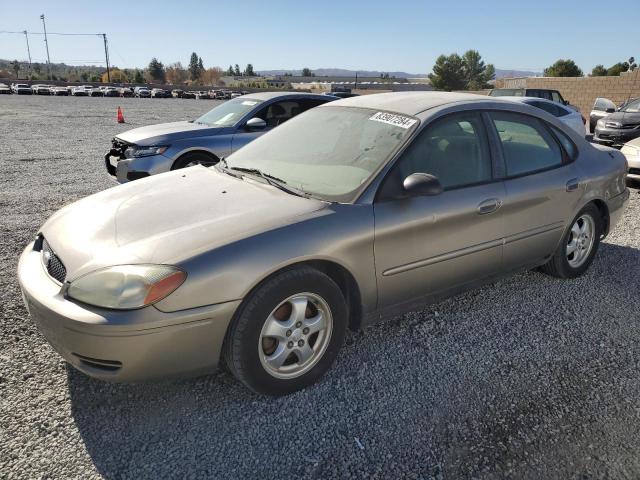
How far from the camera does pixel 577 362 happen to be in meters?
3.04

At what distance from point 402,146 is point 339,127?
645 millimetres

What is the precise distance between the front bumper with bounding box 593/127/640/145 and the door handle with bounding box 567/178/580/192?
1007 centimetres

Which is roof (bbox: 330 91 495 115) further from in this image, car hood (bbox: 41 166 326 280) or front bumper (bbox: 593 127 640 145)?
front bumper (bbox: 593 127 640 145)

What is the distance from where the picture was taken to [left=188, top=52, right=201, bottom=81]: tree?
14338cm

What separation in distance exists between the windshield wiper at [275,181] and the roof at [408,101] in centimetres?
92

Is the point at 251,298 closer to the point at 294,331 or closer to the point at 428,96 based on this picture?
the point at 294,331

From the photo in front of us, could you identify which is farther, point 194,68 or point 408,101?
point 194,68

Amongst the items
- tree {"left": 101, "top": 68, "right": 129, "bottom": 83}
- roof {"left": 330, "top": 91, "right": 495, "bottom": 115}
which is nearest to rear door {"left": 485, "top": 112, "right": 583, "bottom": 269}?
roof {"left": 330, "top": 91, "right": 495, "bottom": 115}

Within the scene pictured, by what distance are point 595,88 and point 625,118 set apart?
2005 centimetres

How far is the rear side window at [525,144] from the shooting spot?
350cm

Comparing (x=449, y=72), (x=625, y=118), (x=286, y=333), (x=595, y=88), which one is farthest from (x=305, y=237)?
(x=449, y=72)

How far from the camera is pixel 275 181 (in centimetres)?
308

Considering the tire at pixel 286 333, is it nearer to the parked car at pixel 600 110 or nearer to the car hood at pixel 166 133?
the car hood at pixel 166 133

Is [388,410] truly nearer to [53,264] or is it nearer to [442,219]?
[442,219]
